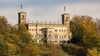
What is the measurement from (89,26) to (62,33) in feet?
28.8

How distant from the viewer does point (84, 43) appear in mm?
90000

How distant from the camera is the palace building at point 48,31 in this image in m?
102

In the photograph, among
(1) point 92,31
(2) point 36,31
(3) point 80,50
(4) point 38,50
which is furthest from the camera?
(2) point 36,31

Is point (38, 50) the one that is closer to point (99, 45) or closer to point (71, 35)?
point (99, 45)

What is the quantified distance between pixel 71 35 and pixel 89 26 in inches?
234

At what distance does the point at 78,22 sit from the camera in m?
105

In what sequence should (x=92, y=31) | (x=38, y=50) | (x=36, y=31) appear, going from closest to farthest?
(x=38, y=50) < (x=92, y=31) < (x=36, y=31)

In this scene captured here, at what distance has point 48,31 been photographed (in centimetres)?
10312

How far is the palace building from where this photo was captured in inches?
4008

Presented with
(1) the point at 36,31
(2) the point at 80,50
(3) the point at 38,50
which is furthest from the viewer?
(1) the point at 36,31

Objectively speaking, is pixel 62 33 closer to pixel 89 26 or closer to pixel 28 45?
pixel 89 26

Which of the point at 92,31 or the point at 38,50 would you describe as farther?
the point at 92,31

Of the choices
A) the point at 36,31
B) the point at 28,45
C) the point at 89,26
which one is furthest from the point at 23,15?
the point at 28,45

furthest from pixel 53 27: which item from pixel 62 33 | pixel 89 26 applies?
pixel 89 26
